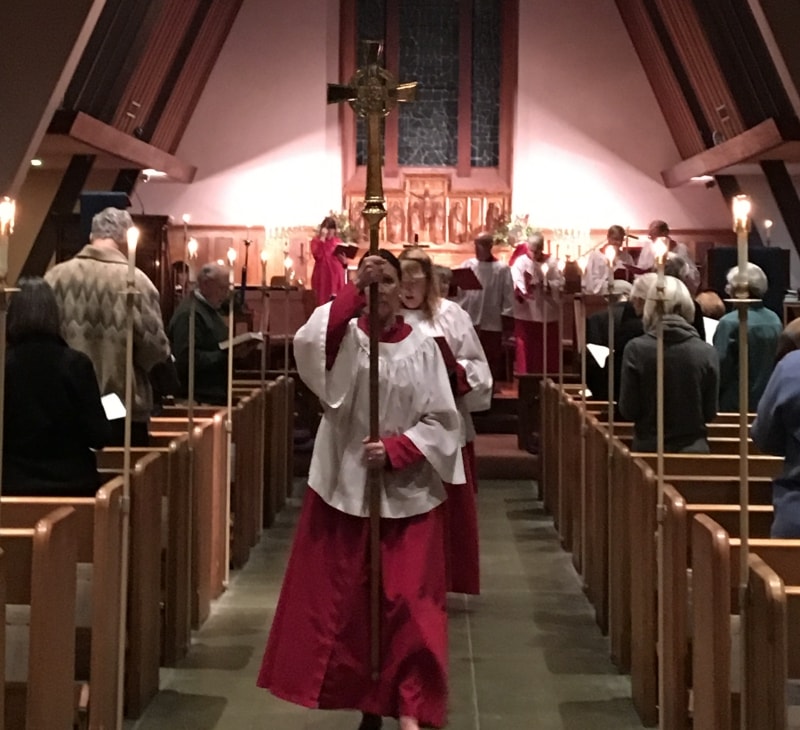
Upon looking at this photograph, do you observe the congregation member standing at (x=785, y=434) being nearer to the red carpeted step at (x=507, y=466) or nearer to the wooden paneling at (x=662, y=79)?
the red carpeted step at (x=507, y=466)

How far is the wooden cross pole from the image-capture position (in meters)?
3.61

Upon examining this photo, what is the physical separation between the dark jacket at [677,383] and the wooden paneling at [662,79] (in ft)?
33.0

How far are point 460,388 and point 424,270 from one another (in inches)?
20.7

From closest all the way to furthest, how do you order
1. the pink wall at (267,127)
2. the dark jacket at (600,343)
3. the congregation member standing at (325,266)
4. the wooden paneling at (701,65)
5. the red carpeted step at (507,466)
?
the dark jacket at (600,343) < the red carpeted step at (507,466) < the congregation member standing at (325,266) < the wooden paneling at (701,65) < the pink wall at (267,127)

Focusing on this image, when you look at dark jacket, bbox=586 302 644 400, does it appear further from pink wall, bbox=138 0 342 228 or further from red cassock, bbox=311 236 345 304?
pink wall, bbox=138 0 342 228

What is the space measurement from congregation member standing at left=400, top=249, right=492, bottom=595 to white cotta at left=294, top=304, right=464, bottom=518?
1340 millimetres

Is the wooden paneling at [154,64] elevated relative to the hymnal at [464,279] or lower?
elevated

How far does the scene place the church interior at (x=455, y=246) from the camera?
381cm

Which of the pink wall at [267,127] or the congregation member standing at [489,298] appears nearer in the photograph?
the congregation member standing at [489,298]

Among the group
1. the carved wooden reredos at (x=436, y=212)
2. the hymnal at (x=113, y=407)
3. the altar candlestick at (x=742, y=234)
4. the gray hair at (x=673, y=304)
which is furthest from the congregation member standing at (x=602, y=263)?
the altar candlestick at (x=742, y=234)

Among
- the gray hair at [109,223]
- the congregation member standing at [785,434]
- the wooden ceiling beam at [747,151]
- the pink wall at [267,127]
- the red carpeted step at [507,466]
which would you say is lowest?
the red carpeted step at [507,466]

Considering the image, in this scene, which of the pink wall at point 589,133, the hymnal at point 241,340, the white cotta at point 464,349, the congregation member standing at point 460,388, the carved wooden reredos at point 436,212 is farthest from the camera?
the pink wall at point 589,133

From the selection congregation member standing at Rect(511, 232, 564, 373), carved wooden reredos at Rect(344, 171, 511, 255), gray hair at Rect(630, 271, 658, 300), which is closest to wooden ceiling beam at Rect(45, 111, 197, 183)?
carved wooden reredos at Rect(344, 171, 511, 255)

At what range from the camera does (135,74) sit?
41.1 ft
